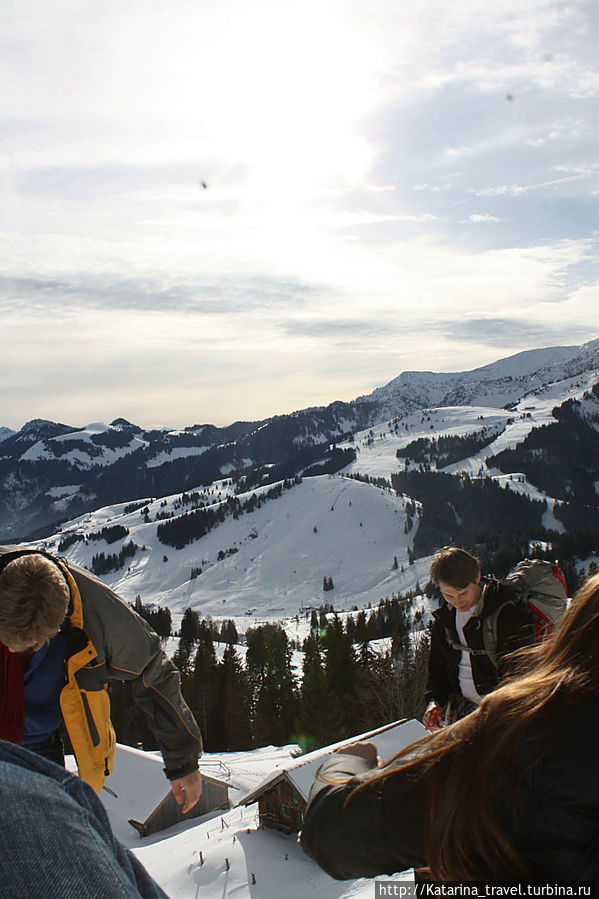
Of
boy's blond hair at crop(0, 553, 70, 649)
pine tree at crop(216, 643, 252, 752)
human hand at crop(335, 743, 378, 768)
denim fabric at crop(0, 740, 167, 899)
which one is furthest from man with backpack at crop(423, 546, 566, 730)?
pine tree at crop(216, 643, 252, 752)

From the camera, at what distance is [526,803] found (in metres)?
1.45

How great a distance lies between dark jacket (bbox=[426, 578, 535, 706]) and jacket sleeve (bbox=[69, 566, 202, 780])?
7.91 ft

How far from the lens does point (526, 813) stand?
1442 millimetres

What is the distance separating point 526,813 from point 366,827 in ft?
1.79

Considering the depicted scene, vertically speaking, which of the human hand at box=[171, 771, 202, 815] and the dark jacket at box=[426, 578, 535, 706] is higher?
the dark jacket at box=[426, 578, 535, 706]

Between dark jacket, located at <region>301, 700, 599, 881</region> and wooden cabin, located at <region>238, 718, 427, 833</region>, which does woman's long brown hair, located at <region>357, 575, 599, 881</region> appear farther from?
wooden cabin, located at <region>238, 718, 427, 833</region>

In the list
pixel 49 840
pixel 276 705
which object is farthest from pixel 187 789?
pixel 276 705

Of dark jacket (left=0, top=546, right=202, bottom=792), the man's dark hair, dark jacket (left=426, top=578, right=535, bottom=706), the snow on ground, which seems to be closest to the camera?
dark jacket (left=0, top=546, right=202, bottom=792)

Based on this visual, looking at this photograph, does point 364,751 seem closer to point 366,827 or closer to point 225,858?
point 366,827

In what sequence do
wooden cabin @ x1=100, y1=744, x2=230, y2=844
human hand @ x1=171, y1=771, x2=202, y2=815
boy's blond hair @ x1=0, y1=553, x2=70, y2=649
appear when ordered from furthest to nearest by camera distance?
Result: 1. wooden cabin @ x1=100, y1=744, x2=230, y2=844
2. human hand @ x1=171, y1=771, x2=202, y2=815
3. boy's blond hair @ x1=0, y1=553, x2=70, y2=649

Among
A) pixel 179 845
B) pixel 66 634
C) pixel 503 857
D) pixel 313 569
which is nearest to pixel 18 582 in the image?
pixel 66 634

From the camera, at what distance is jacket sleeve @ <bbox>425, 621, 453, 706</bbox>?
17.0 ft

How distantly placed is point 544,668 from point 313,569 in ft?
637

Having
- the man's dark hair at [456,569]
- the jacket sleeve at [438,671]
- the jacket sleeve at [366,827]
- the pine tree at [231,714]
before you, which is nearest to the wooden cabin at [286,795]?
the jacket sleeve at [438,671]
